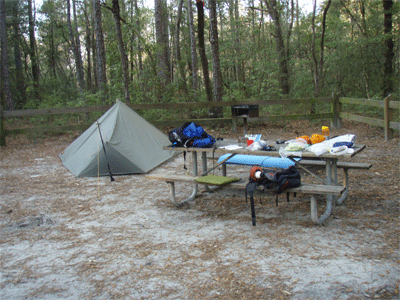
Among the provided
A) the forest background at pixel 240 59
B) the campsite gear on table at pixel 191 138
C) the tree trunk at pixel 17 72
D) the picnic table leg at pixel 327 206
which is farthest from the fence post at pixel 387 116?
the tree trunk at pixel 17 72

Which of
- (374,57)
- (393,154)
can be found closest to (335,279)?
(393,154)

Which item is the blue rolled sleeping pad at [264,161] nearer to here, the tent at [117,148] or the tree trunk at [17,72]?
the tent at [117,148]

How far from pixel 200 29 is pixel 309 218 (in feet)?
33.0

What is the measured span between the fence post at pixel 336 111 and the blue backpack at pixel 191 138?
6.87 metres

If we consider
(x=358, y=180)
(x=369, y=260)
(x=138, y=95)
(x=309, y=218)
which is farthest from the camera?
(x=138, y=95)

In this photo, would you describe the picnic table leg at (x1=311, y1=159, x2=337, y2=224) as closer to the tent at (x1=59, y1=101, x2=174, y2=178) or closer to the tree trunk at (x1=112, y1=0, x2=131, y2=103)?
the tent at (x1=59, y1=101, x2=174, y2=178)

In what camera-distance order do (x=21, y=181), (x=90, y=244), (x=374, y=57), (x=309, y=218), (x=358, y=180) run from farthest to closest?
(x=374, y=57)
(x=21, y=181)
(x=358, y=180)
(x=309, y=218)
(x=90, y=244)

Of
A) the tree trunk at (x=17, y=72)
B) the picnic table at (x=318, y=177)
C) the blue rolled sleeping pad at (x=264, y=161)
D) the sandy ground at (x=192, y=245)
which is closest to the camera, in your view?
the sandy ground at (x=192, y=245)

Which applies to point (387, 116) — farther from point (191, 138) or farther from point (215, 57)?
point (191, 138)

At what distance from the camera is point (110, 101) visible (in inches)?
520

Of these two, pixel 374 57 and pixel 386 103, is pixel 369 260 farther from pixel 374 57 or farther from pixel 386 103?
pixel 374 57

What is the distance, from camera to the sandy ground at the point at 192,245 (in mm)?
3129

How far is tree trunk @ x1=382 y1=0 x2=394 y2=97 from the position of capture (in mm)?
12797

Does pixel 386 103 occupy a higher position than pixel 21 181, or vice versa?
pixel 386 103
